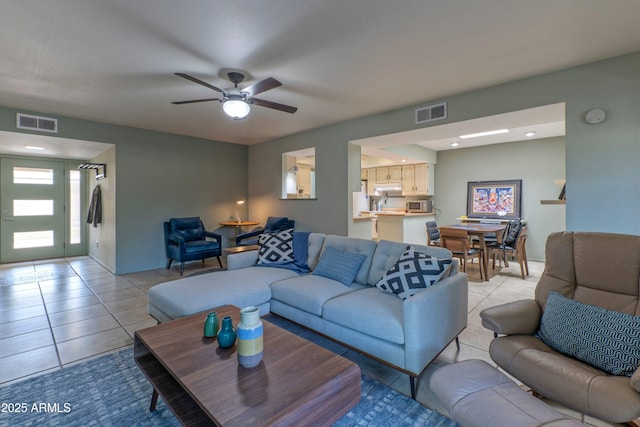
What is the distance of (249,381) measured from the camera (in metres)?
1.39

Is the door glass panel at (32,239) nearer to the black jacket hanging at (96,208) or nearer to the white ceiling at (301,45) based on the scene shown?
the black jacket hanging at (96,208)

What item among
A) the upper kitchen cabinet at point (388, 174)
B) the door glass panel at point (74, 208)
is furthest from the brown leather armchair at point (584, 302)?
the door glass panel at point (74, 208)

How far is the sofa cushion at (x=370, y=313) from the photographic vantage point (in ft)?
6.46

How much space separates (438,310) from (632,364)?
0.94 m

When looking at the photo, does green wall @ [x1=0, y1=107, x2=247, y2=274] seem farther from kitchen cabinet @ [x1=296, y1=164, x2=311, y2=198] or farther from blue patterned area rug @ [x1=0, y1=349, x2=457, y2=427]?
blue patterned area rug @ [x1=0, y1=349, x2=457, y2=427]

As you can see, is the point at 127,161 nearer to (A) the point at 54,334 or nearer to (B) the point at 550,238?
(A) the point at 54,334

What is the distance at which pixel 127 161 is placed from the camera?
17.0 feet

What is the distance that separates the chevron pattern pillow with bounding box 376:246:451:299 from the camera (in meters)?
2.27

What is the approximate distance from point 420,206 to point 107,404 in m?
7.00

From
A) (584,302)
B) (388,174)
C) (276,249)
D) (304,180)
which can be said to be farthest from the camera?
(304,180)

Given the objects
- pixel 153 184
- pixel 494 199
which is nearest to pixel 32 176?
pixel 153 184

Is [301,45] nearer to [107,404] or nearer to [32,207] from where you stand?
[107,404]

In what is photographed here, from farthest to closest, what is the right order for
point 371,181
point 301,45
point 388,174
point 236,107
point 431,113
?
point 371,181 → point 388,174 → point 431,113 → point 236,107 → point 301,45

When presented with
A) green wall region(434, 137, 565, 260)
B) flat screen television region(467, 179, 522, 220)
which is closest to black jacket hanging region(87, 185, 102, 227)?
green wall region(434, 137, 565, 260)
